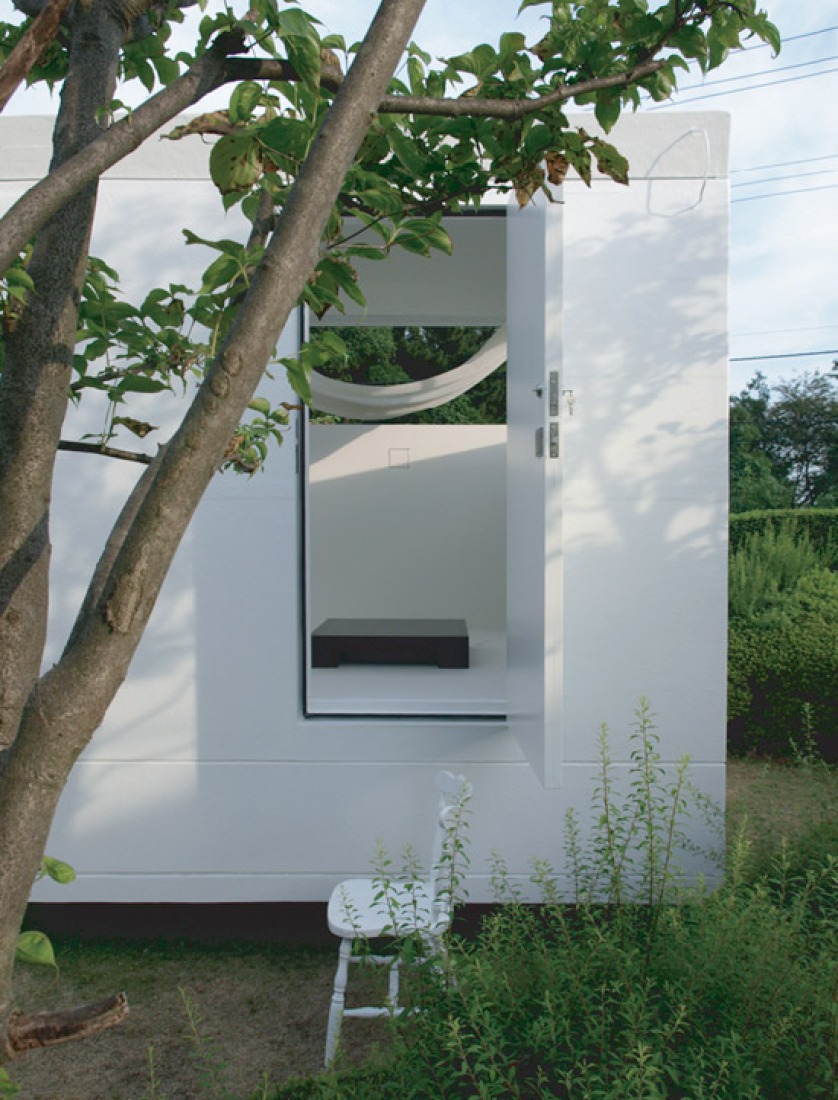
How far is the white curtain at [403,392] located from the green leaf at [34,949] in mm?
5575

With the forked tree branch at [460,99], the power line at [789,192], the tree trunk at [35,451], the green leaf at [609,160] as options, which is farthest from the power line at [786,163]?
the tree trunk at [35,451]

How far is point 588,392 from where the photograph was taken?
313cm

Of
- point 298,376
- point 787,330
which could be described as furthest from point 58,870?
point 787,330

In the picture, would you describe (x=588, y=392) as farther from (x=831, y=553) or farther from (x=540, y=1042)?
(x=831, y=553)

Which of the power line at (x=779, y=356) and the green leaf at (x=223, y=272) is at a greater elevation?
the power line at (x=779, y=356)

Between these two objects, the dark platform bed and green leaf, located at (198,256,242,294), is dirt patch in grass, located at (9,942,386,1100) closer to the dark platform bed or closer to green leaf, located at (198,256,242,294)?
the dark platform bed

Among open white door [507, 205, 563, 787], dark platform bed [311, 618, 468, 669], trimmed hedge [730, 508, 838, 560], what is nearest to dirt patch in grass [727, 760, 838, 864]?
open white door [507, 205, 563, 787]

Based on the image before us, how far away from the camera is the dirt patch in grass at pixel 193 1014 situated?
2.56 metres

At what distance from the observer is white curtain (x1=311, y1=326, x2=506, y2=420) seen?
630cm

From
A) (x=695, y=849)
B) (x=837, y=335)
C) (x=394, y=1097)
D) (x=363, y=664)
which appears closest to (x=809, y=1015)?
(x=394, y=1097)

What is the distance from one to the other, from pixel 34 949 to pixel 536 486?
2086 mm

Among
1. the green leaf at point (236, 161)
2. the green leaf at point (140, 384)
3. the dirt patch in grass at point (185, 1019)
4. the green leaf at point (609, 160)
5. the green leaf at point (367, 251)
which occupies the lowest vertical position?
the dirt patch in grass at point (185, 1019)

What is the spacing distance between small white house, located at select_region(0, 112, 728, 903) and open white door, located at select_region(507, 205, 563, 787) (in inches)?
2.1

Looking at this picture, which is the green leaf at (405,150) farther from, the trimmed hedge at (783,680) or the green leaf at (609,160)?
the trimmed hedge at (783,680)
